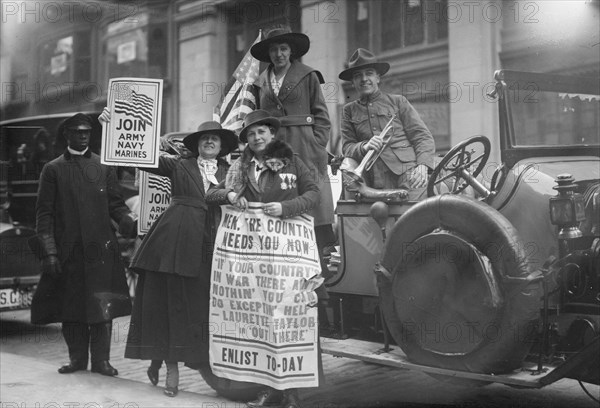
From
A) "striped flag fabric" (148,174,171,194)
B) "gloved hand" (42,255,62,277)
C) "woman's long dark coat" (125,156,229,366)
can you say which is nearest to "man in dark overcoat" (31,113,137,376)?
"gloved hand" (42,255,62,277)

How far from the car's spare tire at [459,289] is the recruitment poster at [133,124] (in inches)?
72.8

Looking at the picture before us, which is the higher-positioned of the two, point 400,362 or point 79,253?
point 79,253

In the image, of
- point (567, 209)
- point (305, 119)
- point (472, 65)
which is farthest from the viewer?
point (472, 65)

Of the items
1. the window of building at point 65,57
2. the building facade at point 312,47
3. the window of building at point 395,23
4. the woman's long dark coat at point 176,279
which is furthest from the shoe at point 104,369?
the window of building at point 65,57

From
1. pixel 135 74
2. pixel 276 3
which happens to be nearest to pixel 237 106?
pixel 276 3

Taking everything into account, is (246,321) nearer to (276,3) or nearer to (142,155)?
(142,155)

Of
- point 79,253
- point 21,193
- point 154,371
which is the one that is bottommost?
point 154,371

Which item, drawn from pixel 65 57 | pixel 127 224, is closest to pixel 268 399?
pixel 127 224

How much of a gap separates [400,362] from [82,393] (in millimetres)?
2244

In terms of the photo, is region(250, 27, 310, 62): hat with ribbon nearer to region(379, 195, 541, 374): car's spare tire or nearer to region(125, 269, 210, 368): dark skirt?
region(379, 195, 541, 374): car's spare tire

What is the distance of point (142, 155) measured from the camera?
534 centimetres

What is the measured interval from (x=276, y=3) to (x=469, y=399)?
11.1 m

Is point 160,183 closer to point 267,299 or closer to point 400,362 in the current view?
point 267,299

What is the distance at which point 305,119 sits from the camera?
5.36 meters
